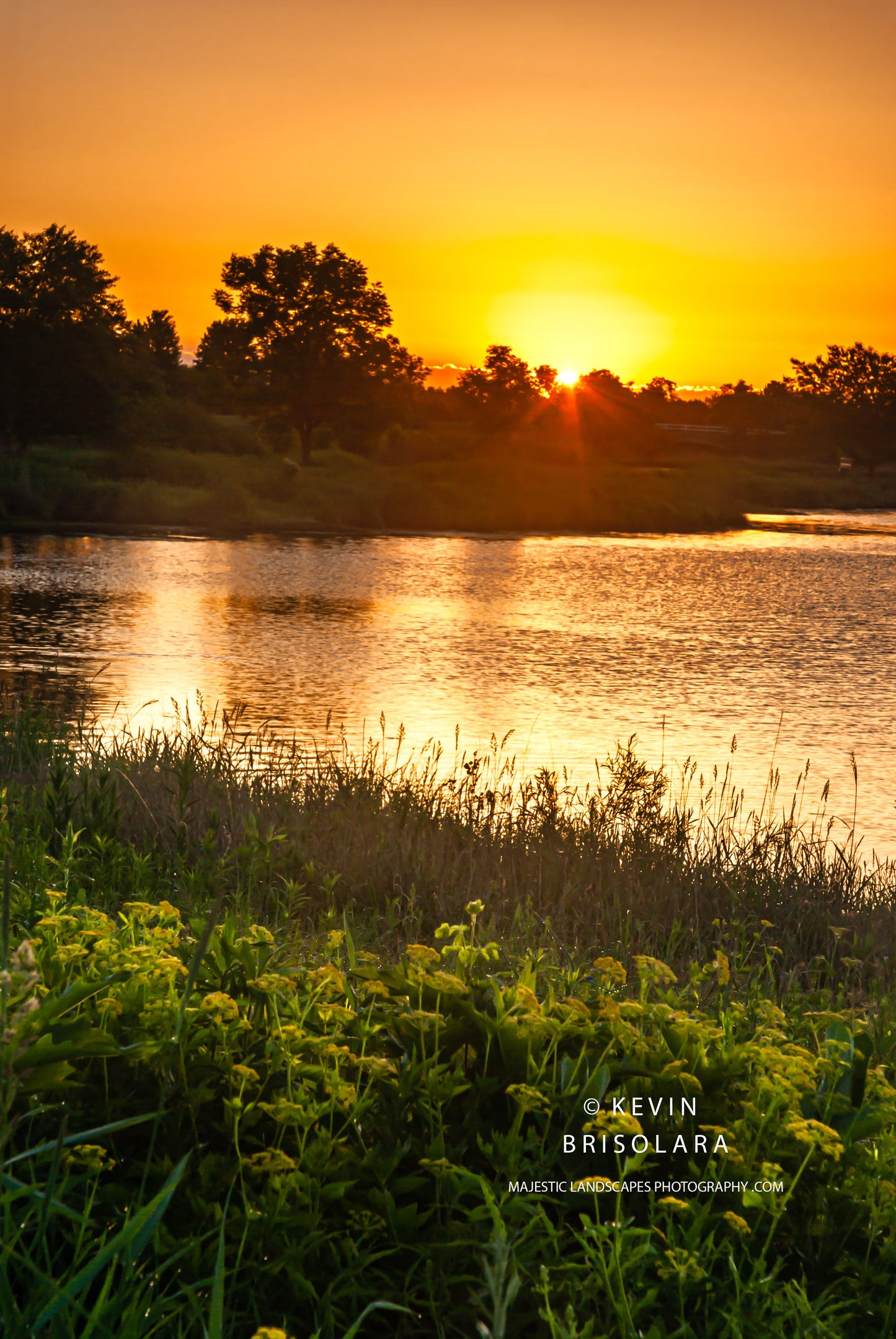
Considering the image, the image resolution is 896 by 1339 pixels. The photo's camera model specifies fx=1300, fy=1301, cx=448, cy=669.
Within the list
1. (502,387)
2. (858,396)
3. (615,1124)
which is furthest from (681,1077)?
(858,396)

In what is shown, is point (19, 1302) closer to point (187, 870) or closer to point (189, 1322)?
point (189, 1322)

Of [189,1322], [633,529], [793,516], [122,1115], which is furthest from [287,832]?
[793,516]

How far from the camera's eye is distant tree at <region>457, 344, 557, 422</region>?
8744cm

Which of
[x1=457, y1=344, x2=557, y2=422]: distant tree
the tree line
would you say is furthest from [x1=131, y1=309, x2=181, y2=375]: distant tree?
[x1=457, y1=344, x2=557, y2=422]: distant tree

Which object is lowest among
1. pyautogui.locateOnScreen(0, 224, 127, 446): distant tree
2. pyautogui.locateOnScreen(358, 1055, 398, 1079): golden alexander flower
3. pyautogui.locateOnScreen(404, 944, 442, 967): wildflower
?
pyautogui.locateOnScreen(358, 1055, 398, 1079): golden alexander flower

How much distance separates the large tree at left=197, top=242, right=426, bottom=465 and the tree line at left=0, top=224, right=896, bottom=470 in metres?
0.07

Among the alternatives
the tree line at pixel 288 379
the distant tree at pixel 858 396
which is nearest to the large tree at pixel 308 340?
the tree line at pixel 288 379

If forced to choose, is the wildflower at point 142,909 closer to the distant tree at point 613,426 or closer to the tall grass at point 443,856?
the tall grass at point 443,856

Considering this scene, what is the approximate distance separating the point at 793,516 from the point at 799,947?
2477 inches

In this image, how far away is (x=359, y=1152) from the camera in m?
2.80

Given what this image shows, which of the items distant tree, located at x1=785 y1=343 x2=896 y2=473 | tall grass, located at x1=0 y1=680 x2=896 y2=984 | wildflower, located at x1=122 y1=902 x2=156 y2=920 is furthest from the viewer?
distant tree, located at x1=785 y1=343 x2=896 y2=473

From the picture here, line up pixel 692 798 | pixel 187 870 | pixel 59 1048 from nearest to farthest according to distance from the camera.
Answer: pixel 59 1048 → pixel 187 870 → pixel 692 798

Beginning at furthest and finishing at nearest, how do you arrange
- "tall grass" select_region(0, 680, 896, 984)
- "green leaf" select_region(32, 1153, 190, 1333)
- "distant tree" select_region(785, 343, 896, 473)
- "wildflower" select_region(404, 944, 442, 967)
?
"distant tree" select_region(785, 343, 896, 473) < "tall grass" select_region(0, 680, 896, 984) < "wildflower" select_region(404, 944, 442, 967) < "green leaf" select_region(32, 1153, 190, 1333)

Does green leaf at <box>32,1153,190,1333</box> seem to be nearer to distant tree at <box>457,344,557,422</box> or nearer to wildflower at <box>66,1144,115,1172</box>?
wildflower at <box>66,1144,115,1172</box>
